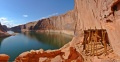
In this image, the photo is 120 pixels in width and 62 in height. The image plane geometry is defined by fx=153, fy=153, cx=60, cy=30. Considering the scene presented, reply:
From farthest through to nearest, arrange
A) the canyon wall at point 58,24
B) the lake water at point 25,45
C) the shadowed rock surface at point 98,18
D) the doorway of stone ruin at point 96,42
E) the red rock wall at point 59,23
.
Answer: the red rock wall at point 59,23
the canyon wall at point 58,24
the lake water at point 25,45
the doorway of stone ruin at point 96,42
the shadowed rock surface at point 98,18

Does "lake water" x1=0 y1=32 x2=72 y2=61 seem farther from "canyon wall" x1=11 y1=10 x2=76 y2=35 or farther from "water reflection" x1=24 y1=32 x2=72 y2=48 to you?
Result: "canyon wall" x1=11 y1=10 x2=76 y2=35

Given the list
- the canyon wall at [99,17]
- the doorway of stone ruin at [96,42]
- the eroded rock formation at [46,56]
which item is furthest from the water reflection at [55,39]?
the eroded rock formation at [46,56]

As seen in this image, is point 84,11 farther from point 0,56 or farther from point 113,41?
point 0,56

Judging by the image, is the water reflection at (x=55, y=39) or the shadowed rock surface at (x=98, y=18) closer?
the shadowed rock surface at (x=98, y=18)

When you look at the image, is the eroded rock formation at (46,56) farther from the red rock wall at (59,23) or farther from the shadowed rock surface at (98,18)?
the red rock wall at (59,23)

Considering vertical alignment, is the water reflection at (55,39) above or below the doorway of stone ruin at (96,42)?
below

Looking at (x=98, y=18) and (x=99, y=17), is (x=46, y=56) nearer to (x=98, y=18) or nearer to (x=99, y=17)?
(x=99, y=17)

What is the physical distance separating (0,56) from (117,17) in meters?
10.1

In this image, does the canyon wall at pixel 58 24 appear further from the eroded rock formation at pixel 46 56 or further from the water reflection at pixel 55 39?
the eroded rock formation at pixel 46 56

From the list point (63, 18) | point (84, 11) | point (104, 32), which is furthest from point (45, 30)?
point (104, 32)

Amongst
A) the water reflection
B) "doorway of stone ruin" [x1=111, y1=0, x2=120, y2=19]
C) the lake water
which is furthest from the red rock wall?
"doorway of stone ruin" [x1=111, y1=0, x2=120, y2=19]

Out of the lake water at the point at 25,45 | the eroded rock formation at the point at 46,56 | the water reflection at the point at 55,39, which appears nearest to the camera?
the eroded rock formation at the point at 46,56

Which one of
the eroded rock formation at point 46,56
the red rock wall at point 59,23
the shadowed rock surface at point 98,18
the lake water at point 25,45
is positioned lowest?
the lake water at point 25,45

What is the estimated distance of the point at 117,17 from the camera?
13523 mm
